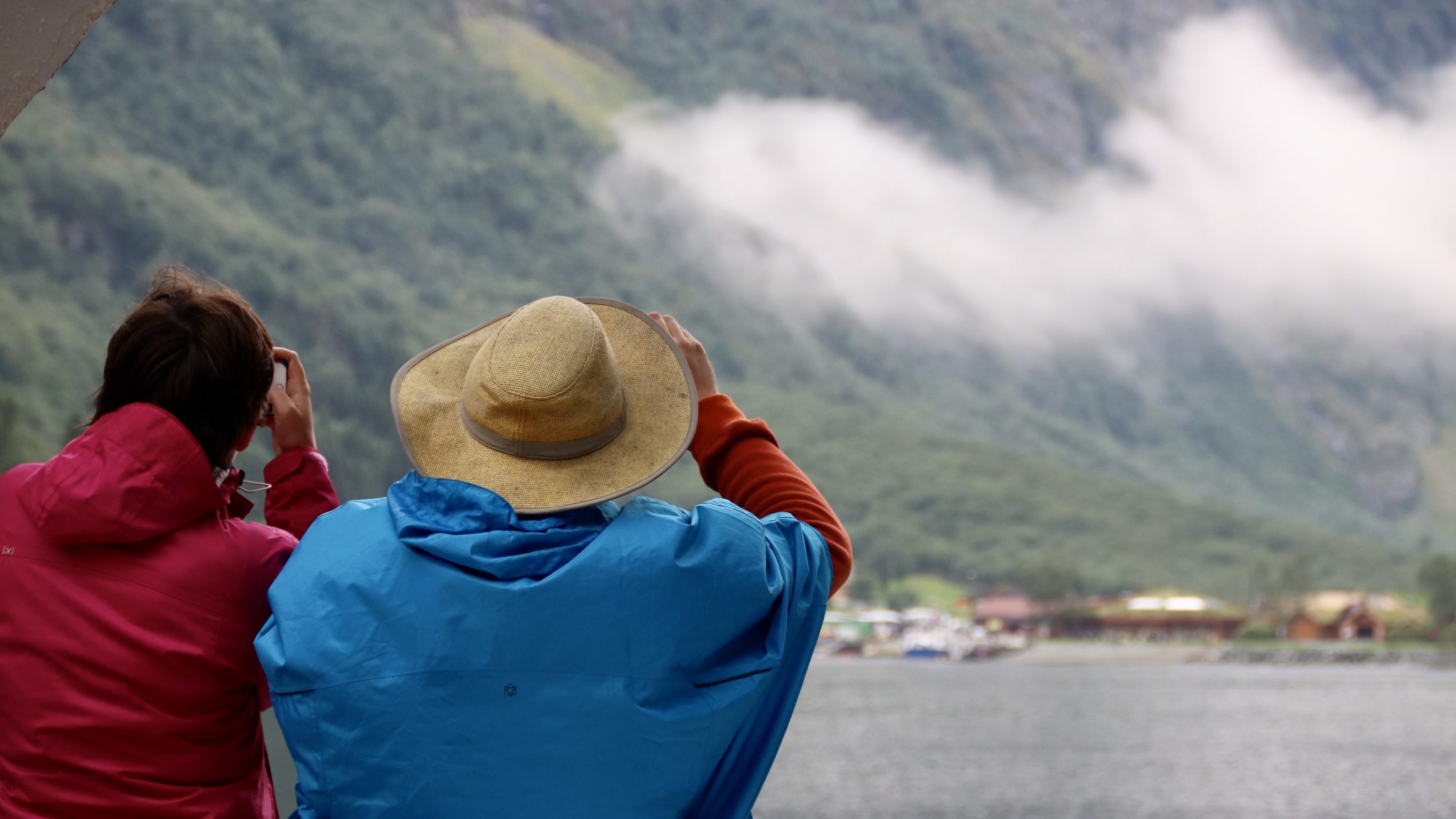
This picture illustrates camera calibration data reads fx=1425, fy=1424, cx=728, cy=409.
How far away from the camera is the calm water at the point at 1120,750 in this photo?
4650 centimetres

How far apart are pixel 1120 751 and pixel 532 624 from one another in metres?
67.8

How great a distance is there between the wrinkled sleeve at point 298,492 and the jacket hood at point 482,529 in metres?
0.44

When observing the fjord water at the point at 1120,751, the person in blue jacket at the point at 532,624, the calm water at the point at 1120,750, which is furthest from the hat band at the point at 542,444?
the calm water at the point at 1120,750

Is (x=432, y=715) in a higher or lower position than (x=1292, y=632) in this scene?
higher

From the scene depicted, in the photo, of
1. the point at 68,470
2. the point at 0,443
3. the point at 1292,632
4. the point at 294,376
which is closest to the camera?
the point at 68,470

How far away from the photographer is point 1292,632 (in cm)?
13762

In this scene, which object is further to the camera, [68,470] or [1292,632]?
[1292,632]

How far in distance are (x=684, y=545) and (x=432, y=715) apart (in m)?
0.34

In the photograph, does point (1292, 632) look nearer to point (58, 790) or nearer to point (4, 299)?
point (4, 299)

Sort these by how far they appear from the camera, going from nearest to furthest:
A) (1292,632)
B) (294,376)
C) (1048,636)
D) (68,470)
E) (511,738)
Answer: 1. (511,738)
2. (68,470)
3. (294,376)
4. (1292,632)
5. (1048,636)

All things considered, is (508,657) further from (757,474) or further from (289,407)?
(289,407)

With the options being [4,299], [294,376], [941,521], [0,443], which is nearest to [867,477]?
[941,521]

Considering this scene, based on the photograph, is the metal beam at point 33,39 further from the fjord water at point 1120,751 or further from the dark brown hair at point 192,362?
the fjord water at point 1120,751

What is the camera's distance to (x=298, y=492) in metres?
2.08
